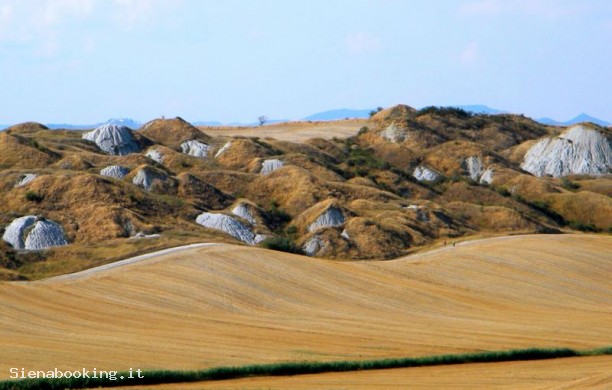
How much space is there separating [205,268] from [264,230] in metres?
20.3

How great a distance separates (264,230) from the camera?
73562mm

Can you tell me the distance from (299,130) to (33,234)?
87.9m

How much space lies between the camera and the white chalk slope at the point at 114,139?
106 metres

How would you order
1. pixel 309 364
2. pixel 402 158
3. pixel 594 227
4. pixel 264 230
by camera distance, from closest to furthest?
1. pixel 309 364
2. pixel 264 230
3. pixel 594 227
4. pixel 402 158

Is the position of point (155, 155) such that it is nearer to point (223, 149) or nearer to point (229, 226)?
point (223, 149)

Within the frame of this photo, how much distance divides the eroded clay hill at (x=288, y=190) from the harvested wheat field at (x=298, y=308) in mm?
6652

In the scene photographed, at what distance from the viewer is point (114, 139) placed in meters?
108

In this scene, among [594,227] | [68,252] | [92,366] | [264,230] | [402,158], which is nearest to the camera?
[92,366]

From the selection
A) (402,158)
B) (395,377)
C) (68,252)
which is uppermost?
(402,158)

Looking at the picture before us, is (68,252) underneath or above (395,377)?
above

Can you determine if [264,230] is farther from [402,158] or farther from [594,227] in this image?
[402,158]

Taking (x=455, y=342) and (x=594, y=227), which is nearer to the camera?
(x=455, y=342)

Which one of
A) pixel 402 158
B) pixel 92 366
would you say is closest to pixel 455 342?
pixel 92 366

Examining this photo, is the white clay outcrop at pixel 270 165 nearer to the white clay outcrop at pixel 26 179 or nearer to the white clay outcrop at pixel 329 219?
the white clay outcrop at pixel 329 219
